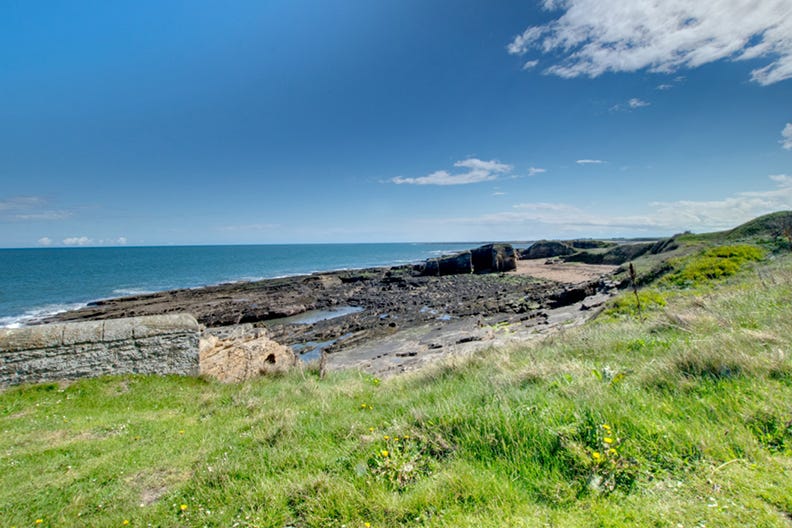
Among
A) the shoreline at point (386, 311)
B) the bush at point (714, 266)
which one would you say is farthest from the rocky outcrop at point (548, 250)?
the bush at point (714, 266)

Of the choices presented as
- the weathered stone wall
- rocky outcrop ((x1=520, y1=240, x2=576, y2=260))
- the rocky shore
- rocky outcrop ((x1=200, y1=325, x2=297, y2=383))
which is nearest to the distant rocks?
the rocky shore

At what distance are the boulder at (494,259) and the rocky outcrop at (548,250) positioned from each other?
83.0 ft

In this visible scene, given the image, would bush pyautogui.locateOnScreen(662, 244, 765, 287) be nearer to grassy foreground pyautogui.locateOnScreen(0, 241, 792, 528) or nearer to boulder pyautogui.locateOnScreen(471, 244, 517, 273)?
grassy foreground pyautogui.locateOnScreen(0, 241, 792, 528)

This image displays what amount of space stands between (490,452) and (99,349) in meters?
10.1

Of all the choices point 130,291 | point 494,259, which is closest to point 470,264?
point 494,259

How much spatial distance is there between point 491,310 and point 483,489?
2362 centimetres

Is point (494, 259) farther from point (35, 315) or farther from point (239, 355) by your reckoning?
point (35, 315)

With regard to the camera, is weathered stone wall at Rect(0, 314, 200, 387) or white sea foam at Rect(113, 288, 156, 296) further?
white sea foam at Rect(113, 288, 156, 296)

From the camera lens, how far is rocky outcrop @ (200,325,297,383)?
977 centimetres

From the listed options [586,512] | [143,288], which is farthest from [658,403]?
[143,288]

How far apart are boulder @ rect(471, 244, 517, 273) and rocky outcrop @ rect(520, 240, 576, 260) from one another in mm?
25290

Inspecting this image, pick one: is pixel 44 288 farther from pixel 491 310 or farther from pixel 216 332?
pixel 491 310

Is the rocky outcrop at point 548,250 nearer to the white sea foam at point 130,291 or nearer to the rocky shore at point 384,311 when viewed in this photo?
the rocky shore at point 384,311

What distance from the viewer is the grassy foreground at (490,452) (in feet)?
8.32
